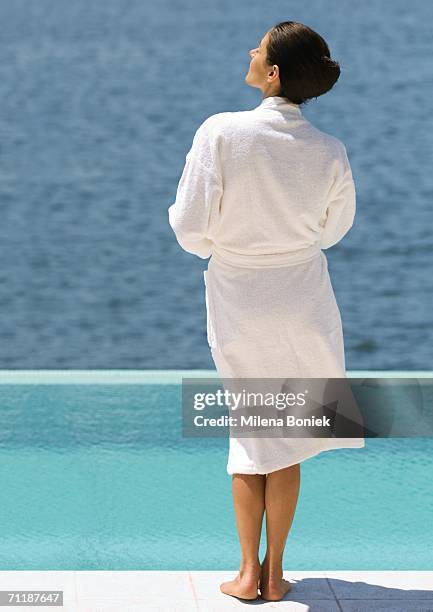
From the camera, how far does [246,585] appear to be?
8.60ft

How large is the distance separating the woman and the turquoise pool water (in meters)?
0.93

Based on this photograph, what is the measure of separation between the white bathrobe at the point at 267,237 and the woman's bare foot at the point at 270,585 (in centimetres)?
22

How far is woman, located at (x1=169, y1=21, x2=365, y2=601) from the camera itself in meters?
2.46

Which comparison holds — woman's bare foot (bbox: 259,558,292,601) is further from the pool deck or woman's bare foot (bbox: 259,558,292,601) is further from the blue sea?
the blue sea

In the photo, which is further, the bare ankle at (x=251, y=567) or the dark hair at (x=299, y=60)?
the bare ankle at (x=251, y=567)

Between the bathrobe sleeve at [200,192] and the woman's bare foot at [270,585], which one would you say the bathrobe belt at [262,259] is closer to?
the bathrobe sleeve at [200,192]

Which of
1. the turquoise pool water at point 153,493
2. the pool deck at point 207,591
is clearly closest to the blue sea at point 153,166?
the turquoise pool water at point 153,493

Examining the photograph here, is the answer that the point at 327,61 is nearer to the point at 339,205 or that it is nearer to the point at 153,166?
the point at 339,205

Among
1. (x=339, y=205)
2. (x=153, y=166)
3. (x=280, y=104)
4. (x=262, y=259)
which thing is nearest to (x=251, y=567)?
(x=262, y=259)

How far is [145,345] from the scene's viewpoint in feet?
27.3

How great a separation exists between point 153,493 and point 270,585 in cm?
128

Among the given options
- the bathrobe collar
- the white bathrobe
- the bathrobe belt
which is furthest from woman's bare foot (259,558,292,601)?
the bathrobe collar

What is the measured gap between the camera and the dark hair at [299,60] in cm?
246

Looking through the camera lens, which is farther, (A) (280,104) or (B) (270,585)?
(B) (270,585)
